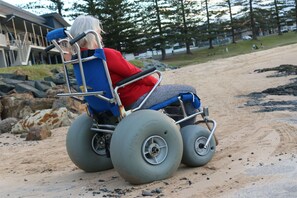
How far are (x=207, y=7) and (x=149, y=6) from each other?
36.7 feet

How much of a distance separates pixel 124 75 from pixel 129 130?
2.24 ft

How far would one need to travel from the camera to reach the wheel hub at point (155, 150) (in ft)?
14.0

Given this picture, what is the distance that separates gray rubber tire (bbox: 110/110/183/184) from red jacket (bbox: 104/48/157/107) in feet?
1.30

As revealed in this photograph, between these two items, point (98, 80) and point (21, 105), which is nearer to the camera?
point (98, 80)

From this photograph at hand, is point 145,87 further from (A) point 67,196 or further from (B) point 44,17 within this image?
(B) point 44,17

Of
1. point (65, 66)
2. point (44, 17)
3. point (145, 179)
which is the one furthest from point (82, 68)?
point (44, 17)

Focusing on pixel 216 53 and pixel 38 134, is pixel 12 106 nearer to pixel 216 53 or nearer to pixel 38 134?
pixel 38 134

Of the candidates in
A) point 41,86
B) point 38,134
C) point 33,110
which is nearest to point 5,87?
point 41,86

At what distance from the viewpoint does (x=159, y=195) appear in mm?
3855

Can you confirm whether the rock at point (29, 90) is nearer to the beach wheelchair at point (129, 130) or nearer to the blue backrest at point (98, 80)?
the beach wheelchair at point (129, 130)

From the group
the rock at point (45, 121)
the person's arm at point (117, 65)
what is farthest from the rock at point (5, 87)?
the person's arm at point (117, 65)

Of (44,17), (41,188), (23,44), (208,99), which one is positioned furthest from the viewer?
(44,17)

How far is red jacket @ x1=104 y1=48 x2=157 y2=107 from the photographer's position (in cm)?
448

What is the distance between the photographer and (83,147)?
16.6 feet
